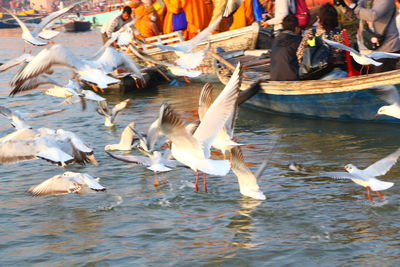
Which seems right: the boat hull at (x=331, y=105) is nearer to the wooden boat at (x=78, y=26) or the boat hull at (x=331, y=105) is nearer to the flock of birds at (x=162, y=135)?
the flock of birds at (x=162, y=135)

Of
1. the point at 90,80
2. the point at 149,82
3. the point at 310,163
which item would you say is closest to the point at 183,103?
the point at 149,82

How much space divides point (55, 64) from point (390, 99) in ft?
14.0

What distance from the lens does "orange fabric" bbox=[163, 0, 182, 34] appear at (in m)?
15.1

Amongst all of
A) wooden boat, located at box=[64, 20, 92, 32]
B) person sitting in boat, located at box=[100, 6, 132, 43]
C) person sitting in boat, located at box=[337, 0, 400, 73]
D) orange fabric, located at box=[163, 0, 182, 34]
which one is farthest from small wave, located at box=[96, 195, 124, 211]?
wooden boat, located at box=[64, 20, 92, 32]

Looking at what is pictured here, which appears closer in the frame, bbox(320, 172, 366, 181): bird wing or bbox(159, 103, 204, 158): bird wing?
bbox(159, 103, 204, 158): bird wing

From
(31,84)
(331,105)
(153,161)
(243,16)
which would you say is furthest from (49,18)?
(243,16)

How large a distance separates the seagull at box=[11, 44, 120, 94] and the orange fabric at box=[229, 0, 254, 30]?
7807mm

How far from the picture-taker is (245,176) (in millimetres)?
7066

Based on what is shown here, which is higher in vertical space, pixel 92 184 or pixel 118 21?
pixel 118 21

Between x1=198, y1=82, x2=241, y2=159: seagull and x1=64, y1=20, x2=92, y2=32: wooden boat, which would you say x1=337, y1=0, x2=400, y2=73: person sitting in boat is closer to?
x1=198, y1=82, x2=241, y2=159: seagull

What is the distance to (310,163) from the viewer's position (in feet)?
28.2

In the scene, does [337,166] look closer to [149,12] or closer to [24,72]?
[24,72]

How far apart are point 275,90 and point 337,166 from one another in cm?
253

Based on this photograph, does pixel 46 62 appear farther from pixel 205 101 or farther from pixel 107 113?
pixel 107 113
